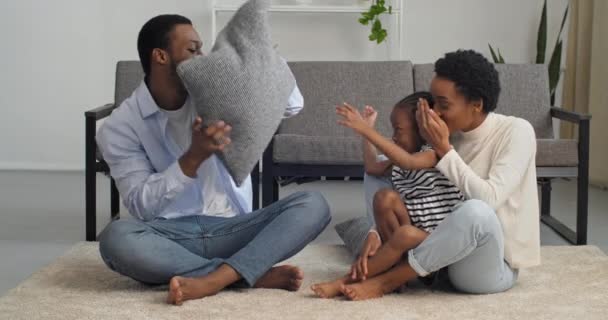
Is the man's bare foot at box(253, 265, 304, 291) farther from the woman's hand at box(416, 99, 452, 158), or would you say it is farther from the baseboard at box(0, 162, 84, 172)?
the baseboard at box(0, 162, 84, 172)

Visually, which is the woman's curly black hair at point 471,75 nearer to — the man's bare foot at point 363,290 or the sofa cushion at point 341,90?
the man's bare foot at point 363,290

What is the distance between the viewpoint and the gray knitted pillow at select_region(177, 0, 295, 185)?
2207 millimetres

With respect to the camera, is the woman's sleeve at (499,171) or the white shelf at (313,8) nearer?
the woman's sleeve at (499,171)

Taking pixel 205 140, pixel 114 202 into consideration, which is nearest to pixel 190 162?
pixel 205 140

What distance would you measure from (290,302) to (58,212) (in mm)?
2018

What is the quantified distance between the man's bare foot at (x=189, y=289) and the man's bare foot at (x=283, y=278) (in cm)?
14

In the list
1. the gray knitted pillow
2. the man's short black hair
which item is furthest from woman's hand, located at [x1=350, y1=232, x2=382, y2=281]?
the man's short black hair

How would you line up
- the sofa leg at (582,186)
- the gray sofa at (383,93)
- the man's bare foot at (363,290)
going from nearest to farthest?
the man's bare foot at (363,290) < the sofa leg at (582,186) < the gray sofa at (383,93)

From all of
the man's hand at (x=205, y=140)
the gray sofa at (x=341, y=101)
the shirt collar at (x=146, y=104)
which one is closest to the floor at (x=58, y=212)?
the gray sofa at (x=341, y=101)

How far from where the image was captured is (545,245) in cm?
331

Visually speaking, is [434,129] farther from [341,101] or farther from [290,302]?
[341,101]

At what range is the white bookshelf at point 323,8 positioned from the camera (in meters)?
5.14

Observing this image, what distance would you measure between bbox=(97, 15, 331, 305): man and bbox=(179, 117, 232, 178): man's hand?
0.04 metres

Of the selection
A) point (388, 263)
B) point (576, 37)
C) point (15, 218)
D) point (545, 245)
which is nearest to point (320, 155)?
point (545, 245)
